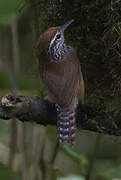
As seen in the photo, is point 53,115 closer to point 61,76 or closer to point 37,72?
point 61,76

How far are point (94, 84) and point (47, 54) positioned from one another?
0.45m

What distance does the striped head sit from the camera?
2.42 metres

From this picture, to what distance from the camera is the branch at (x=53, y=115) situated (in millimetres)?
1980

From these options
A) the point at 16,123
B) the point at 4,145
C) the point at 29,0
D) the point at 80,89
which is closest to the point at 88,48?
the point at 80,89

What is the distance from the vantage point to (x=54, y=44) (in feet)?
8.80

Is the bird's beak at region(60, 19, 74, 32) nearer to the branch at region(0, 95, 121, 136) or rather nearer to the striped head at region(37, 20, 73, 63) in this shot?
the striped head at region(37, 20, 73, 63)

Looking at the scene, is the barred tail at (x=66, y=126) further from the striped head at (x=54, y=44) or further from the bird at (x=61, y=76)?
the striped head at (x=54, y=44)

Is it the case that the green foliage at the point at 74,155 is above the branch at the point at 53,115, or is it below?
below

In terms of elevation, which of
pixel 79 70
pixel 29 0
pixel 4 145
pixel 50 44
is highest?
pixel 29 0

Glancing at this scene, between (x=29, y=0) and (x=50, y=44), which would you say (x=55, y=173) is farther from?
(x=29, y=0)

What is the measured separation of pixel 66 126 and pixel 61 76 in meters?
0.46

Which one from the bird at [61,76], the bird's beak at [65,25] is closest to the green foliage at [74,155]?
the bird at [61,76]

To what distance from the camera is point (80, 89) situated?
8.27 feet

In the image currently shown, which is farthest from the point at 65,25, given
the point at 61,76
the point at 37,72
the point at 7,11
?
the point at 37,72
